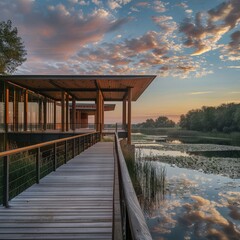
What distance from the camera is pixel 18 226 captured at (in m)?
3.77

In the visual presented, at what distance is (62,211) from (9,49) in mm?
23423

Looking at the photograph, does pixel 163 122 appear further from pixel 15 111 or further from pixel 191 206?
pixel 191 206

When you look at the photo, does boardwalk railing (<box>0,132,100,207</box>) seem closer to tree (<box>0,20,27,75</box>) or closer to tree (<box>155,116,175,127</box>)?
tree (<box>0,20,27,75</box>)

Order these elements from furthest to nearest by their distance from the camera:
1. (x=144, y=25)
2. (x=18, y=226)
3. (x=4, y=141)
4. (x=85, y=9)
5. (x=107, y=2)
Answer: (x=4, y=141)
(x=144, y=25)
(x=85, y=9)
(x=107, y=2)
(x=18, y=226)

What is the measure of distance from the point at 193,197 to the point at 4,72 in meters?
21.2

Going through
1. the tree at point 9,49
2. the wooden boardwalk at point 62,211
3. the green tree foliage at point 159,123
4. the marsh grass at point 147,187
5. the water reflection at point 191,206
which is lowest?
the water reflection at point 191,206

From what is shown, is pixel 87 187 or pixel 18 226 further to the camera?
pixel 87 187

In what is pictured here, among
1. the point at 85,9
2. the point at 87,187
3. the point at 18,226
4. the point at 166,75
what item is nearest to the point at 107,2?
the point at 85,9

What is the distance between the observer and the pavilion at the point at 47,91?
18859 mm

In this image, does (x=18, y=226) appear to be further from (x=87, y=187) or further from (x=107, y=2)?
(x=107, y=2)

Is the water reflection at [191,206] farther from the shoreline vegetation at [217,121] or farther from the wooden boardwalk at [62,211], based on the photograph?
the shoreline vegetation at [217,121]

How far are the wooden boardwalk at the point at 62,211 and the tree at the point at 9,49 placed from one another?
20695 millimetres

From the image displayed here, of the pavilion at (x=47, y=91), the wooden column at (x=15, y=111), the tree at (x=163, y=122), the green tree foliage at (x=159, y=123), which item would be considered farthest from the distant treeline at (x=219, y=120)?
the green tree foliage at (x=159, y=123)

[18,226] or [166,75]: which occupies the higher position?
[166,75]
